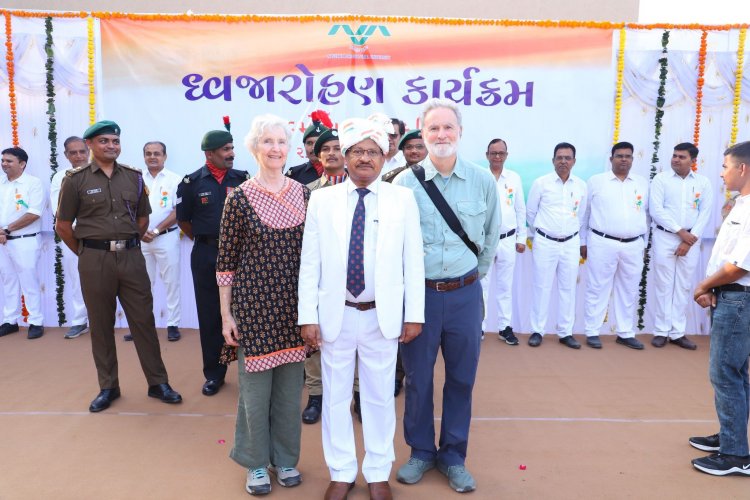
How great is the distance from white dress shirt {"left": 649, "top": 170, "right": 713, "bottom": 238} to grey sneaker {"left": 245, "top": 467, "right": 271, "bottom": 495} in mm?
4488

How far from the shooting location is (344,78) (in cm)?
579

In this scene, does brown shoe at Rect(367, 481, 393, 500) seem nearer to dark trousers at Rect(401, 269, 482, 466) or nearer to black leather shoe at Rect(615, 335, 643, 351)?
dark trousers at Rect(401, 269, 482, 466)

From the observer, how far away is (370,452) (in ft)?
9.04

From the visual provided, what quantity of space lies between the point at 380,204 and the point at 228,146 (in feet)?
6.04

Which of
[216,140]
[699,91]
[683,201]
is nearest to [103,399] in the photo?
[216,140]

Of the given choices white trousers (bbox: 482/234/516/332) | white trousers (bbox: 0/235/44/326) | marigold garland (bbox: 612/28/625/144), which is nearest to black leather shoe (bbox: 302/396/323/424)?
white trousers (bbox: 482/234/516/332)

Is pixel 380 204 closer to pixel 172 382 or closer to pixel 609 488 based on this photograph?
pixel 609 488

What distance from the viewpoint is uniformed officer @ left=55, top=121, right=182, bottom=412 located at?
12.2 ft

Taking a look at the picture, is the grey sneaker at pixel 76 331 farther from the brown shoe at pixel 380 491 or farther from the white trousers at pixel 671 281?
the white trousers at pixel 671 281

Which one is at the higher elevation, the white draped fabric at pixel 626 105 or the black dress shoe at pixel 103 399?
the white draped fabric at pixel 626 105

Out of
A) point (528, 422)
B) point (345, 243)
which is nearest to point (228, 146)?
point (345, 243)

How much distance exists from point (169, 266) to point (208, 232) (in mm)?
1833

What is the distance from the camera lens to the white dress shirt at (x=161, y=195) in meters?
5.71

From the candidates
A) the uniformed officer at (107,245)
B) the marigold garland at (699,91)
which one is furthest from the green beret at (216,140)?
the marigold garland at (699,91)
